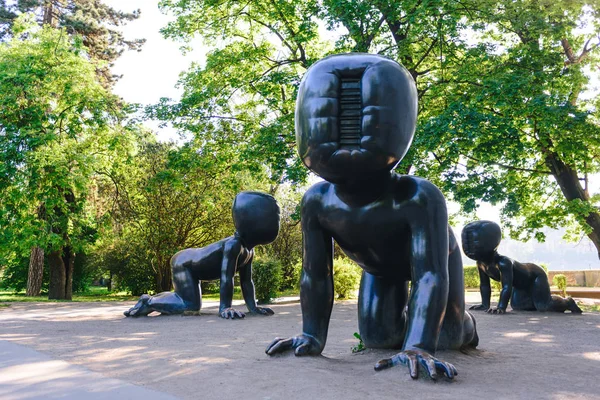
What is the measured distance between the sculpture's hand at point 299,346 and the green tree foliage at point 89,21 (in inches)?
709

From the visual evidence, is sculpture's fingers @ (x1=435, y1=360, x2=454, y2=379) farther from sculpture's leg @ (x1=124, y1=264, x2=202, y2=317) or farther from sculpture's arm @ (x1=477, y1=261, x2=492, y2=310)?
sculpture's arm @ (x1=477, y1=261, x2=492, y2=310)

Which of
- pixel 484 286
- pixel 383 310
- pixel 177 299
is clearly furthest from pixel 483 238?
pixel 383 310

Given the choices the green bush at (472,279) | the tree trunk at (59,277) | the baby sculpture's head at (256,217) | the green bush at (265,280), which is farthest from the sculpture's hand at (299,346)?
the green bush at (472,279)

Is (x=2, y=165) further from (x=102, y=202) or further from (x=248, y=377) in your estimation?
(x=248, y=377)

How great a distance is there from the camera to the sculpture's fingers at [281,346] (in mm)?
4078

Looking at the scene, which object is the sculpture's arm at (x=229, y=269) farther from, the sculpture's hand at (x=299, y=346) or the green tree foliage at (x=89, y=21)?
the green tree foliage at (x=89, y=21)

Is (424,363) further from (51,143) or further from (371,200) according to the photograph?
(51,143)

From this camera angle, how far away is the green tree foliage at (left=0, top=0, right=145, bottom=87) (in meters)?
21.1

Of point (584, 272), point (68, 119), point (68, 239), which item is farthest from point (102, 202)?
point (584, 272)

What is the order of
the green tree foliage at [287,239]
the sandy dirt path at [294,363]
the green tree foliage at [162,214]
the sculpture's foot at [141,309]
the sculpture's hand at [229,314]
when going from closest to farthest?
the sandy dirt path at [294,363], the sculpture's hand at [229,314], the sculpture's foot at [141,309], the green tree foliage at [162,214], the green tree foliage at [287,239]

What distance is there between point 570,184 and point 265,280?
9130 millimetres

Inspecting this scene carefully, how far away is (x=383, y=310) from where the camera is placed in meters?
4.27

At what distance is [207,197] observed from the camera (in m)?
16.9

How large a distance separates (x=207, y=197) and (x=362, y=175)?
45.3 feet
